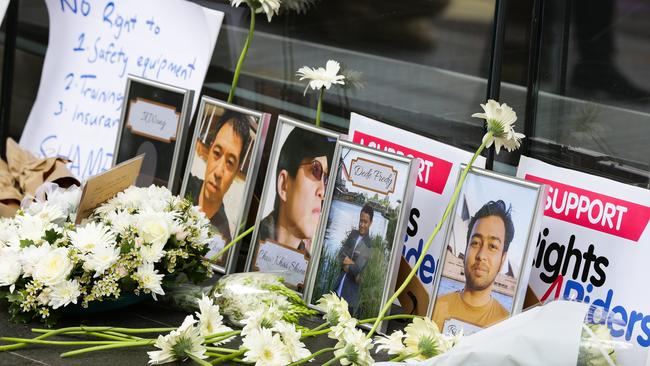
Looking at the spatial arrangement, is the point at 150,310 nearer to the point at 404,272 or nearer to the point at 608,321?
the point at 404,272

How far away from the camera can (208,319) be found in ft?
6.94

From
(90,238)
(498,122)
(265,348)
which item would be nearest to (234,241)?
(90,238)

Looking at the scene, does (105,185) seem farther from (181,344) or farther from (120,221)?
(181,344)

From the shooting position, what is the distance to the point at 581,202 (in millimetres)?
2207

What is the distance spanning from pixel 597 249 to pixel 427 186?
0.45 m

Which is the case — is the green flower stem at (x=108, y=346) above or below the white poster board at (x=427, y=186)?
below

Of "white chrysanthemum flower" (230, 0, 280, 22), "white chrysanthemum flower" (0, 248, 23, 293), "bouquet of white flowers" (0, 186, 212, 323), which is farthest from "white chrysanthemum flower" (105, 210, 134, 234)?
"white chrysanthemum flower" (230, 0, 280, 22)

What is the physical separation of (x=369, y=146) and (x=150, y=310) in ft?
2.10

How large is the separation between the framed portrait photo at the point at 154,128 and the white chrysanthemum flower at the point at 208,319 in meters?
0.76

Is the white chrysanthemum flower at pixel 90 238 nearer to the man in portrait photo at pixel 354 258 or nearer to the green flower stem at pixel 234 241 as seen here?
the green flower stem at pixel 234 241

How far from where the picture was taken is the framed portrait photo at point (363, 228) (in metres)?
2.35

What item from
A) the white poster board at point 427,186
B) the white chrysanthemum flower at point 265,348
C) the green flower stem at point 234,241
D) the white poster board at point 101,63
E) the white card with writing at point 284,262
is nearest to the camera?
the white chrysanthemum flower at point 265,348

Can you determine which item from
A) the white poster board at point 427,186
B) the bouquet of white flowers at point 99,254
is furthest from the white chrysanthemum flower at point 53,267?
the white poster board at point 427,186

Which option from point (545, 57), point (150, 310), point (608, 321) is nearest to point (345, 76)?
point (545, 57)
